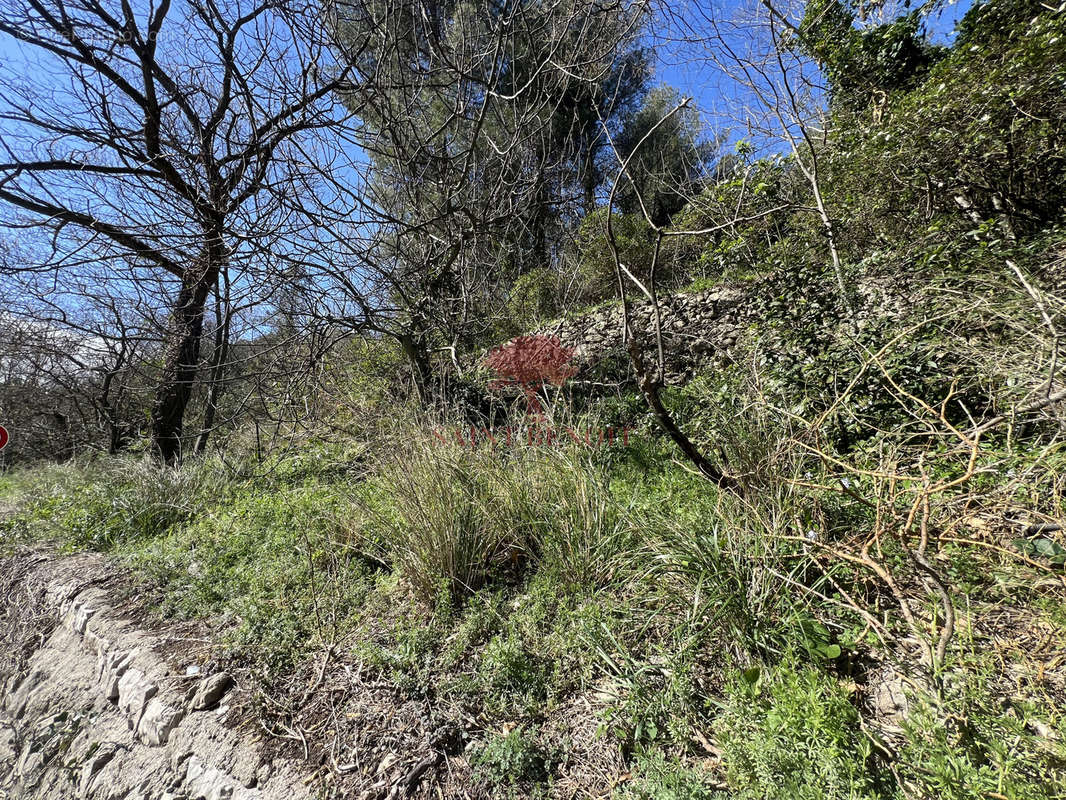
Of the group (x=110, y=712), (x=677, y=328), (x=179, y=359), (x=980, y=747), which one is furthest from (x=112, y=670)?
(x=677, y=328)

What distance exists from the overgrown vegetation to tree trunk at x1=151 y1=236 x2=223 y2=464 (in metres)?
1.28

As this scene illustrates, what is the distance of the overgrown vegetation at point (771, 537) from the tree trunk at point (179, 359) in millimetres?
1275

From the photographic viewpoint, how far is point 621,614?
5.69 feet

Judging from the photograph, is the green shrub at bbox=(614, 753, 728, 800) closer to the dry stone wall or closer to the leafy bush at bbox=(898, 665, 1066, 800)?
the leafy bush at bbox=(898, 665, 1066, 800)

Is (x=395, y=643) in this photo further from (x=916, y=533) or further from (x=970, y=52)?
(x=970, y=52)

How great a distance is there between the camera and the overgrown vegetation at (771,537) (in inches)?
46.8

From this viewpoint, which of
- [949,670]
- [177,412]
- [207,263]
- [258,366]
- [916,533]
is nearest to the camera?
[949,670]

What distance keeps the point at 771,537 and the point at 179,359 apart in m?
6.12

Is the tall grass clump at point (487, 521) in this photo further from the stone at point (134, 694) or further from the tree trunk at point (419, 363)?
the tree trunk at point (419, 363)

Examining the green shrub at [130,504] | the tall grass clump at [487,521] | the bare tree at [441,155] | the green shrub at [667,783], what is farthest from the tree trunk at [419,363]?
the green shrub at [667,783]

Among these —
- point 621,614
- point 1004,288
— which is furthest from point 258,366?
point 1004,288

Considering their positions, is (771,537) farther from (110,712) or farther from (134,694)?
(110,712)

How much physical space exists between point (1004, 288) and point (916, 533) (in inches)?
46.2

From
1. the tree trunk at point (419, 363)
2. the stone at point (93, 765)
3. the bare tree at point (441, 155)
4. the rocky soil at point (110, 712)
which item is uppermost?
the bare tree at point (441, 155)
